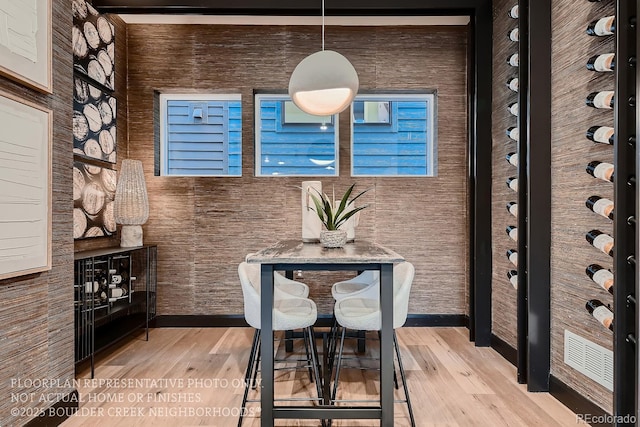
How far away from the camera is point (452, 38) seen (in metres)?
4.03

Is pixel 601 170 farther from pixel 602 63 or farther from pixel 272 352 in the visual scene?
pixel 272 352

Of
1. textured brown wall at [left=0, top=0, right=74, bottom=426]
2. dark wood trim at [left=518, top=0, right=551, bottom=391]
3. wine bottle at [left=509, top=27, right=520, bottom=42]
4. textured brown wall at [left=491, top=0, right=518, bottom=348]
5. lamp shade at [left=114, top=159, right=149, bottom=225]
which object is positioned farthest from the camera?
lamp shade at [left=114, top=159, right=149, bottom=225]

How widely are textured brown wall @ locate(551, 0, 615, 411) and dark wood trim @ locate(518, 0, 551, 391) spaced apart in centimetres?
4

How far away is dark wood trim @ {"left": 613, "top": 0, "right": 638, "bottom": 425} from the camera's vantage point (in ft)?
5.61

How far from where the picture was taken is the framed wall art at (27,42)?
5.84 ft

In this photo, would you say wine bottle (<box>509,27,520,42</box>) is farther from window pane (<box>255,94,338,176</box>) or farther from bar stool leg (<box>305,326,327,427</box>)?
bar stool leg (<box>305,326,327,427</box>)

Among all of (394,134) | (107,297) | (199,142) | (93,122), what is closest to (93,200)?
(93,122)

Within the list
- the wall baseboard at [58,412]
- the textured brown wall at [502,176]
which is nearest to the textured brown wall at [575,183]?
the textured brown wall at [502,176]

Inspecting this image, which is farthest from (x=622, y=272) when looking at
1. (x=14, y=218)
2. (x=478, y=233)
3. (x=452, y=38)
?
(x=452, y=38)

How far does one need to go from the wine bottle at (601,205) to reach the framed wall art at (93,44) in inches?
137

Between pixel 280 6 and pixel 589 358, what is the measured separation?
3275 mm

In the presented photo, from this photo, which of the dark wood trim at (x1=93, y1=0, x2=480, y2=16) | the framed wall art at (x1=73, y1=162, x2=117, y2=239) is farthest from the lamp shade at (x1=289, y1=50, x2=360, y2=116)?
the framed wall art at (x1=73, y1=162, x2=117, y2=239)

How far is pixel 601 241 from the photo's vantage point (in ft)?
6.66

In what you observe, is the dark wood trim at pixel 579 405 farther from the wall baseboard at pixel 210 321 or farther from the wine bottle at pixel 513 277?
the wall baseboard at pixel 210 321
